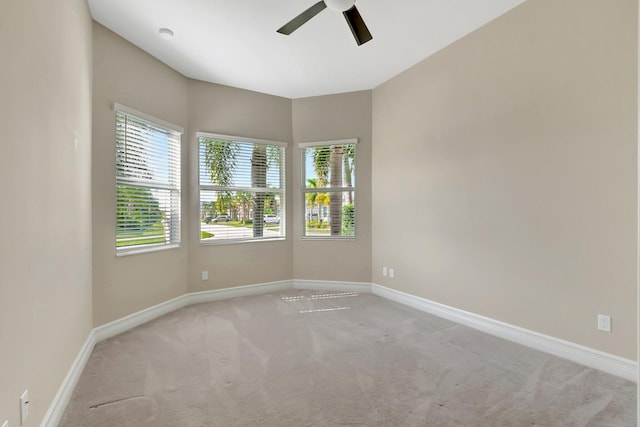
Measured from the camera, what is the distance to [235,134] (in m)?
4.57

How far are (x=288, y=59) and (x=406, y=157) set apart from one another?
185 cm

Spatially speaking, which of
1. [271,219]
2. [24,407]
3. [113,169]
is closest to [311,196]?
[271,219]

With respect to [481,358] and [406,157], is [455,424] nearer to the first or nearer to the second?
[481,358]

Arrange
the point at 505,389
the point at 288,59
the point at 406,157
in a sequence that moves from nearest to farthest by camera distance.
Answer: the point at 505,389 → the point at 288,59 → the point at 406,157

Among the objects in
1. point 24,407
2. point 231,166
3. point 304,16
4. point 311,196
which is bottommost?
point 24,407

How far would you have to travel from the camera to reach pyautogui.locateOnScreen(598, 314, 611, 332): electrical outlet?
2395mm

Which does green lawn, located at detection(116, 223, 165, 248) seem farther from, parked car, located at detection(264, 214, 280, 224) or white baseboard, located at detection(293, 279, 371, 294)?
white baseboard, located at detection(293, 279, 371, 294)

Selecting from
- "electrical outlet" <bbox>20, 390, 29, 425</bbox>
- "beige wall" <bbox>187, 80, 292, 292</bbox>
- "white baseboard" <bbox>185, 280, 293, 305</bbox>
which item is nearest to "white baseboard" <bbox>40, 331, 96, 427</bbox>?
"electrical outlet" <bbox>20, 390, 29, 425</bbox>

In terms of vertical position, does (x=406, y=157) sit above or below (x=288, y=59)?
below

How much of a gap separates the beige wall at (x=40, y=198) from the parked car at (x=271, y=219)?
8.28ft

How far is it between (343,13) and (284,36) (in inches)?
38.7

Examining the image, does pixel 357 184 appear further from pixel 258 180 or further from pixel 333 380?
pixel 333 380

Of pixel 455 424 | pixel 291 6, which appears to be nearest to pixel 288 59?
pixel 291 6

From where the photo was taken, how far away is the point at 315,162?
4.99 metres
